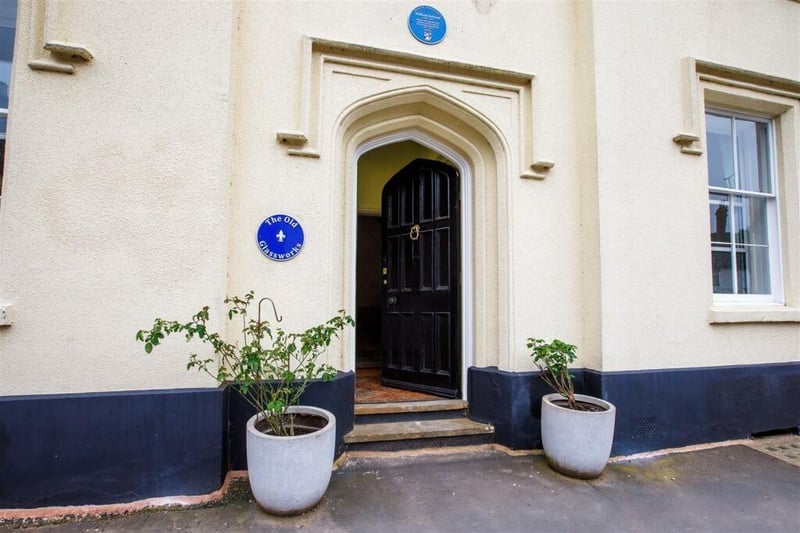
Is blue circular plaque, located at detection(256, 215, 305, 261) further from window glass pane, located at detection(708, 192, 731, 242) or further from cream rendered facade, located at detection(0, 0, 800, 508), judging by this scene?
window glass pane, located at detection(708, 192, 731, 242)

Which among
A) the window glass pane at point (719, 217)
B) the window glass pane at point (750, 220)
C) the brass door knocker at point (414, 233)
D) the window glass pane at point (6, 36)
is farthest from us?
the brass door knocker at point (414, 233)

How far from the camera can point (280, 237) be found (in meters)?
3.24

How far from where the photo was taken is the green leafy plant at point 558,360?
135 inches

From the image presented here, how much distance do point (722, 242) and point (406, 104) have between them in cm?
370

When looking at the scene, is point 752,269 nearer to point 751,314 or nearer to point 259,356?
→ point 751,314

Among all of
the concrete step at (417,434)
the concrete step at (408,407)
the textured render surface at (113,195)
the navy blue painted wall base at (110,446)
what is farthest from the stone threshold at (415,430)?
the textured render surface at (113,195)

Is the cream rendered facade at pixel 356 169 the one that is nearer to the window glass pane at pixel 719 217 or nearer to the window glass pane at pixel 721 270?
the window glass pane at pixel 721 270

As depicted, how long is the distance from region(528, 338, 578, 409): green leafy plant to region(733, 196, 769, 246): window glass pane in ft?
8.86

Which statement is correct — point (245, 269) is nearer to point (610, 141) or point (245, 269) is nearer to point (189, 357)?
point (189, 357)

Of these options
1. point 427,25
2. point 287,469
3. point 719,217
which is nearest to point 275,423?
point 287,469

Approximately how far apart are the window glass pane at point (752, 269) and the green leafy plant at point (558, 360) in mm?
2497

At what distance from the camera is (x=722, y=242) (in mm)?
4422

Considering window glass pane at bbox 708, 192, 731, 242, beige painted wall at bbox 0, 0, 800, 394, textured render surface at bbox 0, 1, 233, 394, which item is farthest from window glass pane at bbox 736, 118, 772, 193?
textured render surface at bbox 0, 1, 233, 394

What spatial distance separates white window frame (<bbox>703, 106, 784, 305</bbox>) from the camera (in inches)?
173
